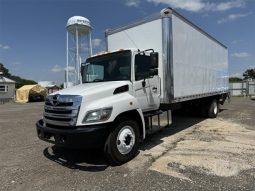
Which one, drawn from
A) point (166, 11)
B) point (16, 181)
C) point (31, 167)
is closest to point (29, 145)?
point (31, 167)

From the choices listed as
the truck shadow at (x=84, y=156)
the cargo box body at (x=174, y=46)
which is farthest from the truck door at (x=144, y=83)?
the truck shadow at (x=84, y=156)

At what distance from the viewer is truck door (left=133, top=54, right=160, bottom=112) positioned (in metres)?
6.32

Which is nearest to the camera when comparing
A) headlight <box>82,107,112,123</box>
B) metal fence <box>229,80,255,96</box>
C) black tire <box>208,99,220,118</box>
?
headlight <box>82,107,112,123</box>

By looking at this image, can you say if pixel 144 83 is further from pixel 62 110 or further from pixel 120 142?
pixel 62 110

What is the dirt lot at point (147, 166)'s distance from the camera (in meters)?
4.60

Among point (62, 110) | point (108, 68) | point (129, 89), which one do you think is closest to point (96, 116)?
point (62, 110)

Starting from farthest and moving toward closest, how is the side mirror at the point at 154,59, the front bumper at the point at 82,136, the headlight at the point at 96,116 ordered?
the side mirror at the point at 154,59
the headlight at the point at 96,116
the front bumper at the point at 82,136

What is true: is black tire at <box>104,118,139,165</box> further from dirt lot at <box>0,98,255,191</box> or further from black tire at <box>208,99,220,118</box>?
black tire at <box>208,99,220,118</box>

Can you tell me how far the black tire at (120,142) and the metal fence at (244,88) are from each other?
35.1 metres

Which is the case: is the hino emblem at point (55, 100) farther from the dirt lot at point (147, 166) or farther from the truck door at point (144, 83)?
the truck door at point (144, 83)

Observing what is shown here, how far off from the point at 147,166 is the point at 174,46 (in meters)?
3.67

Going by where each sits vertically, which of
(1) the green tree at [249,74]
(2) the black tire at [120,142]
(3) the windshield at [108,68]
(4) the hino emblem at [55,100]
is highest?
(1) the green tree at [249,74]

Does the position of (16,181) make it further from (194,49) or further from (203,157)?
(194,49)

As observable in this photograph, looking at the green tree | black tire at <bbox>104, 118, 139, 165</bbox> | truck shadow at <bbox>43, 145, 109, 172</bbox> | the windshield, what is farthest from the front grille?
the green tree
